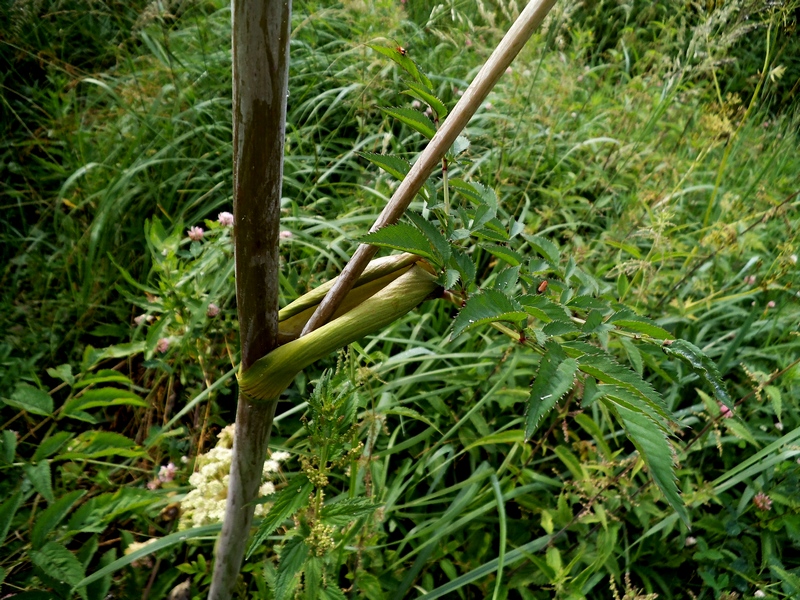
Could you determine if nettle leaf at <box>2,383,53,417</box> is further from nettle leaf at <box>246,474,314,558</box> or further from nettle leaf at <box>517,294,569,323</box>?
nettle leaf at <box>517,294,569,323</box>

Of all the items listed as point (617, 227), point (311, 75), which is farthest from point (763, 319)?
point (311, 75)

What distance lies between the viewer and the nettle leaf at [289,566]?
664mm

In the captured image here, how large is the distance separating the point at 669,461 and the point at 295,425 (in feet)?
3.45

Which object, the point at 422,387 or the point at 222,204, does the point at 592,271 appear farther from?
the point at 222,204

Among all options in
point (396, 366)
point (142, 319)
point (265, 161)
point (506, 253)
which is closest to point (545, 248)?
point (506, 253)

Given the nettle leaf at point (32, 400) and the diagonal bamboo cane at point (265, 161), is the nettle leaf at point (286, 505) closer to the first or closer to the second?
the diagonal bamboo cane at point (265, 161)

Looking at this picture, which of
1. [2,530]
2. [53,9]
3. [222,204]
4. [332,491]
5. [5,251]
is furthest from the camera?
[53,9]

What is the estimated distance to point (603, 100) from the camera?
258 cm

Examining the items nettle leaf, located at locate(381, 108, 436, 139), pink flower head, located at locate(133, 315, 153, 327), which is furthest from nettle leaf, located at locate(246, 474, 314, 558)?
pink flower head, located at locate(133, 315, 153, 327)

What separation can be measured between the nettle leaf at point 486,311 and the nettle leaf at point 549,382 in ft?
0.16

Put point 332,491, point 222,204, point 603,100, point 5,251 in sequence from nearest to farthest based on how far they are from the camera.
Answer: point 332,491
point 5,251
point 222,204
point 603,100

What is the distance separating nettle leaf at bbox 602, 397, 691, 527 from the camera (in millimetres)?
408

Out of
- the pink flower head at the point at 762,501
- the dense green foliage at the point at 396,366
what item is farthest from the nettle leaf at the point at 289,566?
the pink flower head at the point at 762,501

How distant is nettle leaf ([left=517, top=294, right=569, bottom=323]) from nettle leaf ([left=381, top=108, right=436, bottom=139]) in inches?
9.0
